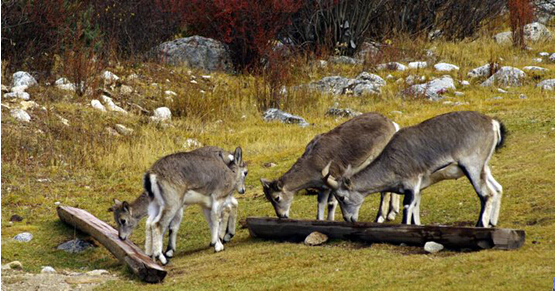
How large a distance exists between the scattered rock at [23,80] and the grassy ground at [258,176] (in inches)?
16.9

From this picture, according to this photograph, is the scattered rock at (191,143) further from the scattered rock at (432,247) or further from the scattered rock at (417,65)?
the scattered rock at (432,247)

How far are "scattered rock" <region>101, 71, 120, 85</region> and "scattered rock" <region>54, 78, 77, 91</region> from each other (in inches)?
47.6

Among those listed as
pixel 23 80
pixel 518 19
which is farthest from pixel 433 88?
pixel 23 80

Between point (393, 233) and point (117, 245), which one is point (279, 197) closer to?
point (117, 245)

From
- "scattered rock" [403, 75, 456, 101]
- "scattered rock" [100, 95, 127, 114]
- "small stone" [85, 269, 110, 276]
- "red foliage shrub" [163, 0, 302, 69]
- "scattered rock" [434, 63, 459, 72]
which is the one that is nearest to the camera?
"small stone" [85, 269, 110, 276]

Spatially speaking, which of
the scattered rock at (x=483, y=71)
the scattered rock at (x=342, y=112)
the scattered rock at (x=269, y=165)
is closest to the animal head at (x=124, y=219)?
the scattered rock at (x=269, y=165)

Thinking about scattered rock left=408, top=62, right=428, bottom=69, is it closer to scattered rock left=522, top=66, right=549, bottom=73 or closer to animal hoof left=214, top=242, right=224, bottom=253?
scattered rock left=522, top=66, right=549, bottom=73

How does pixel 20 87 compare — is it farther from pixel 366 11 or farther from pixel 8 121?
pixel 366 11

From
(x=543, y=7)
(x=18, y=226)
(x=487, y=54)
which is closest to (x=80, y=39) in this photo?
(x=18, y=226)

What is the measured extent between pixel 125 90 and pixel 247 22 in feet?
20.0

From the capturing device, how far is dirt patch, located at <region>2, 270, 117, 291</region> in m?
11.1

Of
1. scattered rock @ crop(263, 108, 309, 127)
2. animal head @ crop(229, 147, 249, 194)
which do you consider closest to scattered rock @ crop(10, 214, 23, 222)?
animal head @ crop(229, 147, 249, 194)

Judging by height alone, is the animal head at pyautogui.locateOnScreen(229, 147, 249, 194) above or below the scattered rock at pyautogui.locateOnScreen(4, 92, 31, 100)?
above

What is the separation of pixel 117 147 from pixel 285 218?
9079mm
